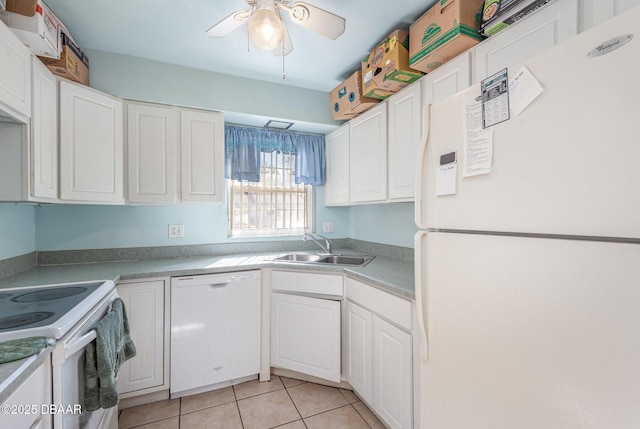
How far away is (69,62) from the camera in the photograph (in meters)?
A: 1.68

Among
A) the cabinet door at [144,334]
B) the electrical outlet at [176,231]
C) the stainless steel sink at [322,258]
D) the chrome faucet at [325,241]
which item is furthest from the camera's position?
the chrome faucet at [325,241]

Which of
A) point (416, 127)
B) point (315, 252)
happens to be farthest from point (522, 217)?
point (315, 252)

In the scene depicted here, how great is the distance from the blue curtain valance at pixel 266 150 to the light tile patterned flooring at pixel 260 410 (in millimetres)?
1777

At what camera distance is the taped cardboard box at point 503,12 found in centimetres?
116

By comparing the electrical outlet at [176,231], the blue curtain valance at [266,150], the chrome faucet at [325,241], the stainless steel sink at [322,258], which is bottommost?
the stainless steel sink at [322,258]

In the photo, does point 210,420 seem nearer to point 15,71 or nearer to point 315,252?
point 315,252

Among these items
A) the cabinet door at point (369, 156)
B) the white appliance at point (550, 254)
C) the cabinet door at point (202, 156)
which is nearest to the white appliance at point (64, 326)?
the cabinet door at point (202, 156)

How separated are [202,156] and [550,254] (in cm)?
226

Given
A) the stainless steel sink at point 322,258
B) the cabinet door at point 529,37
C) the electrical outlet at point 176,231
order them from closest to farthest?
the cabinet door at point 529,37, the electrical outlet at point 176,231, the stainless steel sink at point 322,258

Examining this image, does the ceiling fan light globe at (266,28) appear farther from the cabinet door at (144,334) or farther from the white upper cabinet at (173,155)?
the cabinet door at (144,334)

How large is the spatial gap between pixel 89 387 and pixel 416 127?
2151 mm

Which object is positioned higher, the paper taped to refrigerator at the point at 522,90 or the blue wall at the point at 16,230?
the paper taped to refrigerator at the point at 522,90

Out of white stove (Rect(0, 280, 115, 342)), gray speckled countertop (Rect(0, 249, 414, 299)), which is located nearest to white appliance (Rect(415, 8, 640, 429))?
gray speckled countertop (Rect(0, 249, 414, 299))

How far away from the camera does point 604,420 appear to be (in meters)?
0.62
